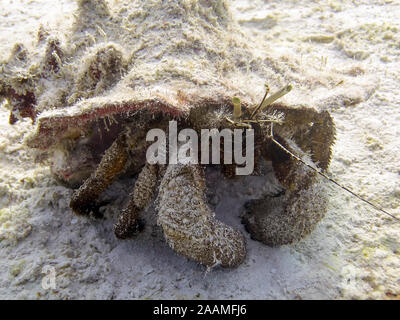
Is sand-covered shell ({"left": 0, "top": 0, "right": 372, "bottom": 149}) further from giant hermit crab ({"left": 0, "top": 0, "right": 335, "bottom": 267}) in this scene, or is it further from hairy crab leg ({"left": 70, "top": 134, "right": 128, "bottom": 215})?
hairy crab leg ({"left": 70, "top": 134, "right": 128, "bottom": 215})

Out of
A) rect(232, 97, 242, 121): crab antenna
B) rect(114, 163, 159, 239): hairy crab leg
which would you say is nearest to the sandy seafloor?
rect(114, 163, 159, 239): hairy crab leg

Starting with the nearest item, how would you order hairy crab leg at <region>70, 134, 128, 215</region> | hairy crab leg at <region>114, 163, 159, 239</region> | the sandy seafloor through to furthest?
1. the sandy seafloor
2. hairy crab leg at <region>114, 163, 159, 239</region>
3. hairy crab leg at <region>70, 134, 128, 215</region>

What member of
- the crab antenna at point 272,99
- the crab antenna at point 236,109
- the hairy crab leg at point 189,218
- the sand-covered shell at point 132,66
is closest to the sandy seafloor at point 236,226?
the hairy crab leg at point 189,218

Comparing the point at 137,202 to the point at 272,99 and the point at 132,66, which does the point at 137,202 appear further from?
the point at 272,99

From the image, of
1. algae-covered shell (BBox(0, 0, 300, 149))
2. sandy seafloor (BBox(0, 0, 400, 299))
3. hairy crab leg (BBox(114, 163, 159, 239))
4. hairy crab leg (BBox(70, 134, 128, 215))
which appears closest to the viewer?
algae-covered shell (BBox(0, 0, 300, 149))

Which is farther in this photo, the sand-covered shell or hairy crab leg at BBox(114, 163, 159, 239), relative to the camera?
hairy crab leg at BBox(114, 163, 159, 239)
